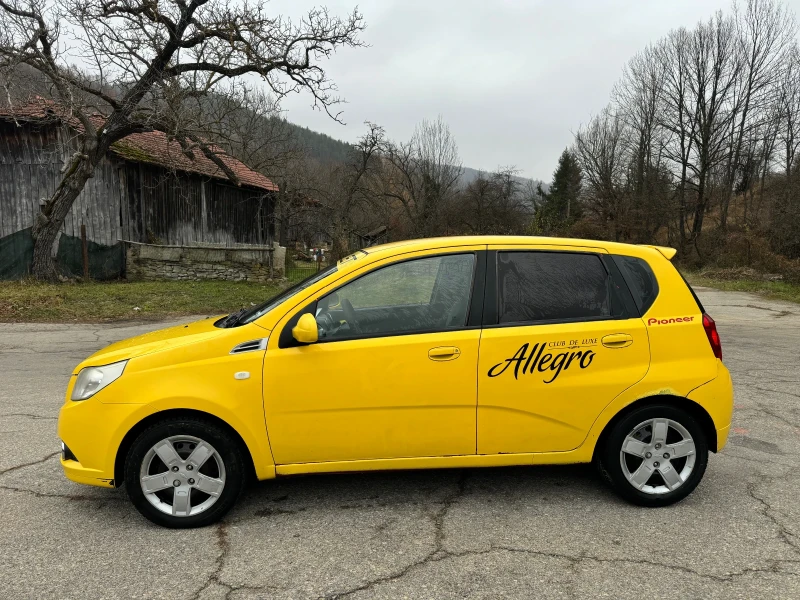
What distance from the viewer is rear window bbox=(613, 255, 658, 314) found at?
11.5 ft

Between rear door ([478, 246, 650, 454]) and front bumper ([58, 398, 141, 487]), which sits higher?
rear door ([478, 246, 650, 454])

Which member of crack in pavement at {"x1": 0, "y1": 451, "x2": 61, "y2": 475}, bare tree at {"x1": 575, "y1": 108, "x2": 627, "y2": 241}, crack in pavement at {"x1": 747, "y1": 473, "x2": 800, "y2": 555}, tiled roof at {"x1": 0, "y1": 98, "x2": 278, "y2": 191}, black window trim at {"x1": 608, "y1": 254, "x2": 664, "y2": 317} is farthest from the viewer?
bare tree at {"x1": 575, "y1": 108, "x2": 627, "y2": 241}

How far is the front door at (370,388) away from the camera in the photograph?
318 cm

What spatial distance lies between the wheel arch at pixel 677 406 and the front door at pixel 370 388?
2.93 feet

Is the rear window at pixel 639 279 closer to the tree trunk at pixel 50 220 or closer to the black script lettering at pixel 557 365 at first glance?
the black script lettering at pixel 557 365

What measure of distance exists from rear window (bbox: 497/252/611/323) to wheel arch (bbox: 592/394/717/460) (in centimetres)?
60

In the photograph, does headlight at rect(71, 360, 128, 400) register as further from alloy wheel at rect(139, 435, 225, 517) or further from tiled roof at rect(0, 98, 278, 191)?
tiled roof at rect(0, 98, 278, 191)

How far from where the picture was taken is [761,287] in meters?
20.7

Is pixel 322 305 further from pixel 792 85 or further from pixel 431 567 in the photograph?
pixel 792 85

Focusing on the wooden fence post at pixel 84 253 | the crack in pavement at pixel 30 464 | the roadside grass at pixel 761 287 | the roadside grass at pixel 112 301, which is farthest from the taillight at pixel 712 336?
the wooden fence post at pixel 84 253

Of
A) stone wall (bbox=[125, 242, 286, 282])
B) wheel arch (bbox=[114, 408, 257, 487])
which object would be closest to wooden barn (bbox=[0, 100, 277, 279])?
stone wall (bbox=[125, 242, 286, 282])

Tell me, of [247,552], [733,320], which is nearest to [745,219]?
[733,320]

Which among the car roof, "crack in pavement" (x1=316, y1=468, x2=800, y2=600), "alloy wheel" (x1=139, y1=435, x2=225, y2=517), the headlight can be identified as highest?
the car roof

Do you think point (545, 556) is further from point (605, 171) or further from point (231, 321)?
point (605, 171)
